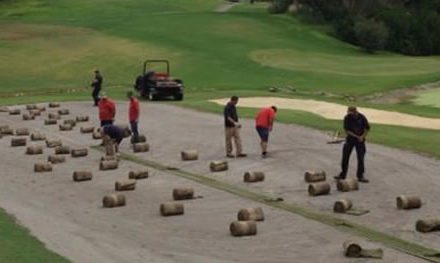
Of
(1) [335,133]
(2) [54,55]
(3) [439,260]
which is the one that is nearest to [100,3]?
(2) [54,55]

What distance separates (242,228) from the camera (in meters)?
17.7

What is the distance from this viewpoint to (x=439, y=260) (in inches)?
607

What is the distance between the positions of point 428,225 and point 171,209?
5823 millimetres

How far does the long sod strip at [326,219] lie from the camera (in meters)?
16.2

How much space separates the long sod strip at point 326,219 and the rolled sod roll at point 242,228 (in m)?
1.80

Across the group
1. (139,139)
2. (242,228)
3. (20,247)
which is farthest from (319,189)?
(139,139)

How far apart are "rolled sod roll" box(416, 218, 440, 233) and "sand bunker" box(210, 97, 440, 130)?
20.3 meters

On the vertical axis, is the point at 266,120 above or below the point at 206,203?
above

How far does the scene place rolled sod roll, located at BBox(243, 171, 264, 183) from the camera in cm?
2409

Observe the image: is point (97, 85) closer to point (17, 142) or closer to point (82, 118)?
point (82, 118)

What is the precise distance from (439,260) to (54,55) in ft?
→ 197

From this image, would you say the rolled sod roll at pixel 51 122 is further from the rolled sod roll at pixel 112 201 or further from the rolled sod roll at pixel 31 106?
the rolled sod roll at pixel 112 201

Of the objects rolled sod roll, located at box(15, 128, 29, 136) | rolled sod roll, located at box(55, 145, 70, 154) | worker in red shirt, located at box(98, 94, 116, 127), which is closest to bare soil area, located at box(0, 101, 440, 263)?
rolled sod roll, located at box(55, 145, 70, 154)

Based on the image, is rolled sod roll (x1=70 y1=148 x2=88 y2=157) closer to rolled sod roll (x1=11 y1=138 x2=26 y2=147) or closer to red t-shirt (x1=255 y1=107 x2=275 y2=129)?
rolled sod roll (x1=11 y1=138 x2=26 y2=147)
